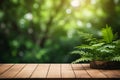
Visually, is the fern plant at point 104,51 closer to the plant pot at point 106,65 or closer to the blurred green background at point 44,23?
the plant pot at point 106,65

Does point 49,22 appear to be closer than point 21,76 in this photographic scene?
No

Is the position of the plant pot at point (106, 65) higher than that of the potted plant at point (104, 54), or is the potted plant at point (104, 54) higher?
the potted plant at point (104, 54)

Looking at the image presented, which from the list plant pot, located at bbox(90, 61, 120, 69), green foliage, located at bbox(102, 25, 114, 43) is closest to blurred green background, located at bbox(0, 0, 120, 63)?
green foliage, located at bbox(102, 25, 114, 43)

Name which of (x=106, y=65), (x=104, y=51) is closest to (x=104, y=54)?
(x=104, y=51)

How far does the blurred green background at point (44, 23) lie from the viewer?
832 centimetres

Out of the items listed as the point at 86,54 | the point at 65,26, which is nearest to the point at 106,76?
the point at 86,54

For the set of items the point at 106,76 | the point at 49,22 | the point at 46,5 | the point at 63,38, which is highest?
the point at 46,5

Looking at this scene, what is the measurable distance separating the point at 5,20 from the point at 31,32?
87 centimetres

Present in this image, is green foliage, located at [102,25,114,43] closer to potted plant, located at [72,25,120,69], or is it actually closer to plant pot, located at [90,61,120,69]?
potted plant, located at [72,25,120,69]

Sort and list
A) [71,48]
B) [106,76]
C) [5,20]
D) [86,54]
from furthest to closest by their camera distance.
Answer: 1. [5,20]
2. [71,48]
3. [86,54]
4. [106,76]

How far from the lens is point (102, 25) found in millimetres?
8227

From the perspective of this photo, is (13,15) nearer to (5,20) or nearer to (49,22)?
(5,20)

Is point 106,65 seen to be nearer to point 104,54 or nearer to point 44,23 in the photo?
point 104,54

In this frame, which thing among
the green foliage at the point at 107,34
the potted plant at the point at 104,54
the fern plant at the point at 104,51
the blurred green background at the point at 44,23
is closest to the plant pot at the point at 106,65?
the potted plant at the point at 104,54
